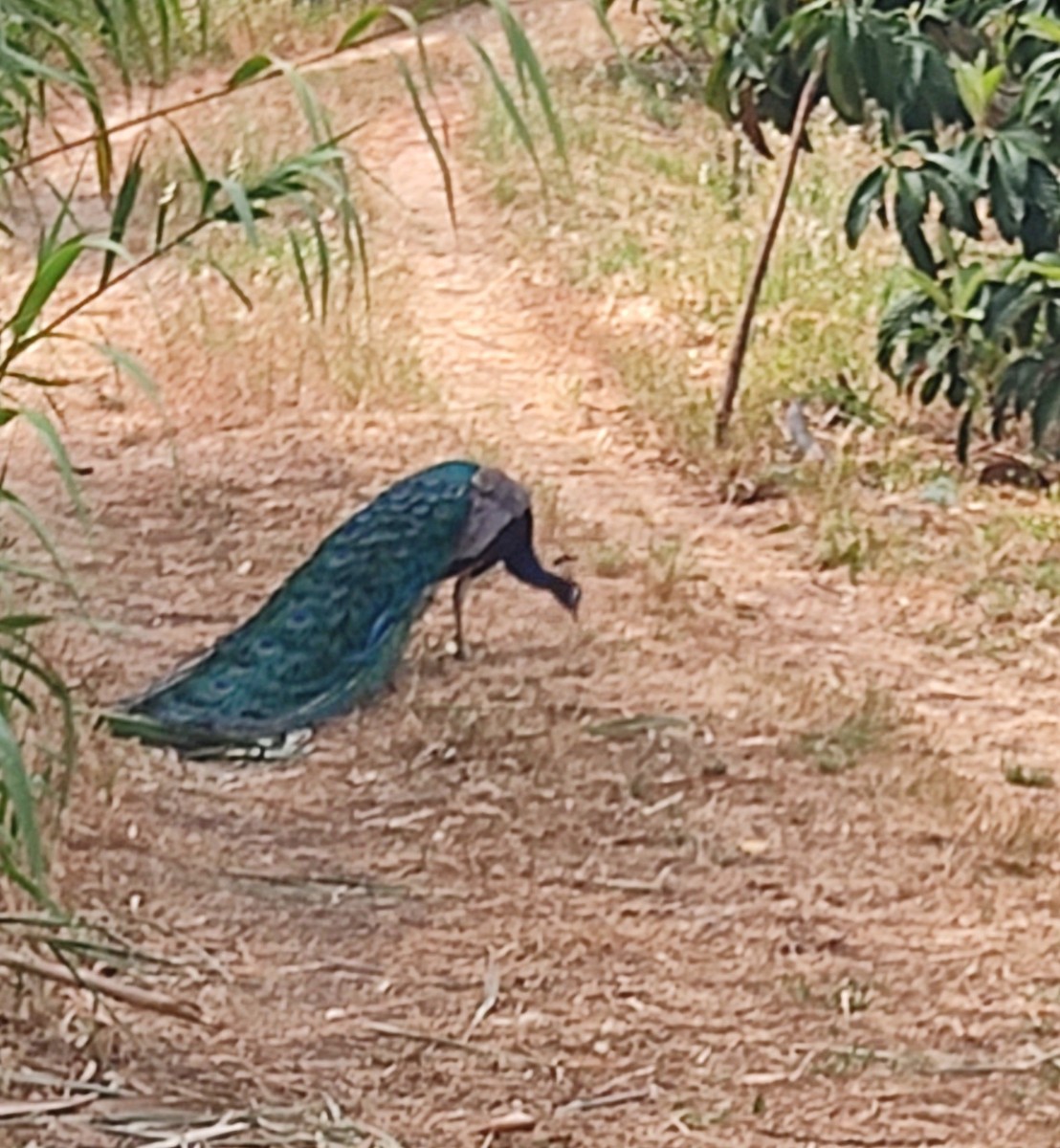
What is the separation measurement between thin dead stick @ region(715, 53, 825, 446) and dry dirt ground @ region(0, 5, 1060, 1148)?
36 centimetres

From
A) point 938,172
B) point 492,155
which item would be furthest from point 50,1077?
point 492,155

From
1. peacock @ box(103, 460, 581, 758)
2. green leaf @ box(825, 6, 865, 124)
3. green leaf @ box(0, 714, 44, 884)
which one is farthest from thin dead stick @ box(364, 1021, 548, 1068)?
green leaf @ box(825, 6, 865, 124)

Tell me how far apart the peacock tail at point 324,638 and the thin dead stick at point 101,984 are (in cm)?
85

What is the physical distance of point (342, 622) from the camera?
3.92 meters

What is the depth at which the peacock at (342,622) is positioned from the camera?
3746mm

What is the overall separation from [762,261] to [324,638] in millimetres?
1905

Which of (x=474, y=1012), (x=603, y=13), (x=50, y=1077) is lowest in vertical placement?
(x=474, y=1012)

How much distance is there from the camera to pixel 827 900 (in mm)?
3348

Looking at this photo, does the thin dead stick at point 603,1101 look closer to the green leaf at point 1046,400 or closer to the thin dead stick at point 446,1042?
the thin dead stick at point 446,1042

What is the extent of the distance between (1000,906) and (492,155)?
485cm

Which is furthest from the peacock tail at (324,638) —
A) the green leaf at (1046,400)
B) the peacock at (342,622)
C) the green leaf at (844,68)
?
the green leaf at (1046,400)

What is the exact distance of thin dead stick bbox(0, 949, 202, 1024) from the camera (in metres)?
2.62

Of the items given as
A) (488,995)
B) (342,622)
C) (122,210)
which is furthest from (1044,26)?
(122,210)

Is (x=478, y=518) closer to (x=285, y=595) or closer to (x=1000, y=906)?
(x=285, y=595)
